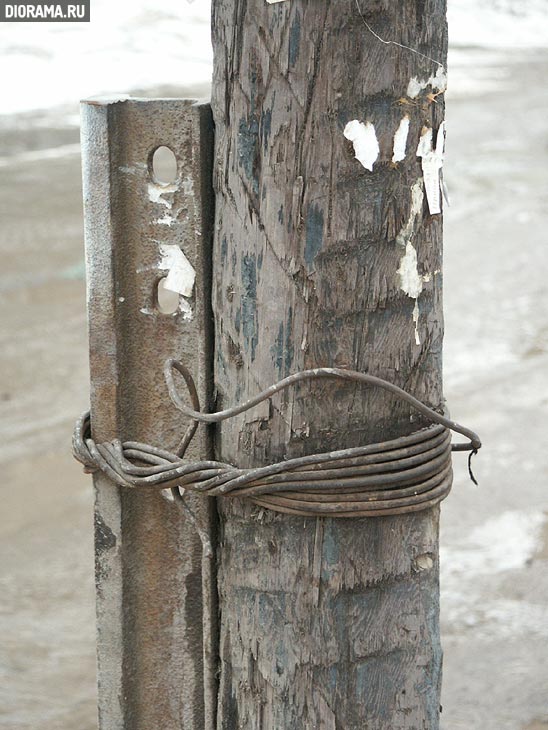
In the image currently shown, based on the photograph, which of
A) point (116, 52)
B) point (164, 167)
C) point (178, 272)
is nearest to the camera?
point (178, 272)

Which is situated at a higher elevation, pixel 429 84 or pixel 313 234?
pixel 429 84

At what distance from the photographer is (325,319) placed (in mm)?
1274

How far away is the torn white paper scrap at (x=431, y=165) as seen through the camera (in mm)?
1284

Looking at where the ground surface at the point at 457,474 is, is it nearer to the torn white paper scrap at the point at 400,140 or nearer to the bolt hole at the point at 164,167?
the bolt hole at the point at 164,167

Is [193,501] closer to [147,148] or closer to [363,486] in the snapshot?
[363,486]

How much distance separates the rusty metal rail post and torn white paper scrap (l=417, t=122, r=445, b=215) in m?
0.32

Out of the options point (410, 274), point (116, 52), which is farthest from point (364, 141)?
point (116, 52)

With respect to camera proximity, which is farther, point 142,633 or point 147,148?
point 142,633

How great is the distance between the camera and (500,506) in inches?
168

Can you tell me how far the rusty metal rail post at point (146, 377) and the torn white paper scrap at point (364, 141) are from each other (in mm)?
266

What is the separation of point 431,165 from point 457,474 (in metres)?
3.40

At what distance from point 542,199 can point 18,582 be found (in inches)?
275

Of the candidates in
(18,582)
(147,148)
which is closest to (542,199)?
(18,582)

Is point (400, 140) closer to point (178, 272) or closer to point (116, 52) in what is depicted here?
point (178, 272)
